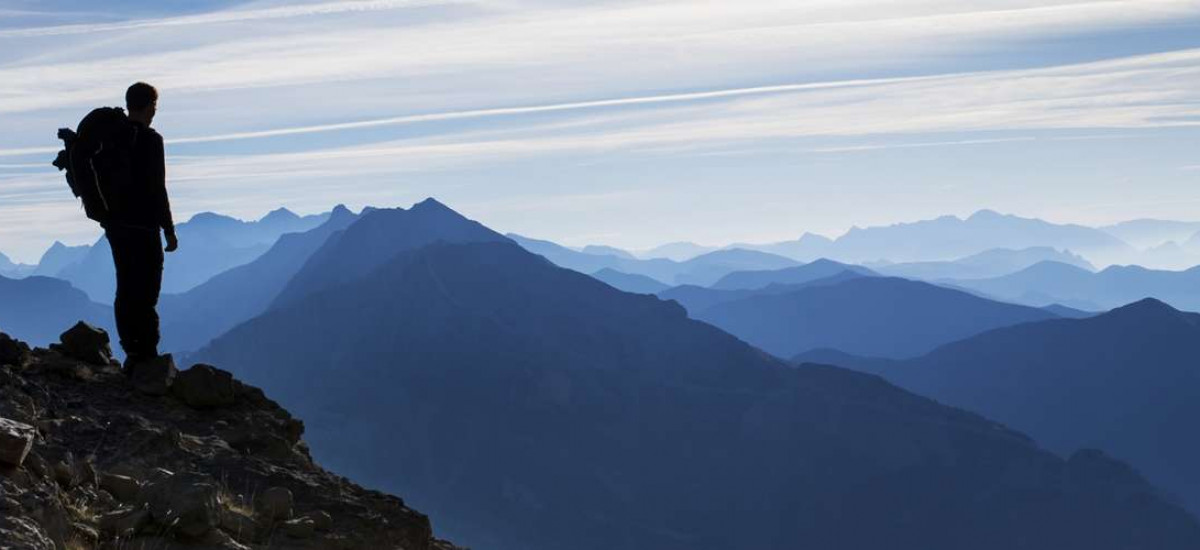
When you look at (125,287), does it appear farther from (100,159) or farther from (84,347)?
(100,159)

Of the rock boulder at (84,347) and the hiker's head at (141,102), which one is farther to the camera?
the rock boulder at (84,347)

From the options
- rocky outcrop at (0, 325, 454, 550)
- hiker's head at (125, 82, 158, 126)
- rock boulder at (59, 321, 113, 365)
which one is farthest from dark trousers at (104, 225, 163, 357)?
hiker's head at (125, 82, 158, 126)

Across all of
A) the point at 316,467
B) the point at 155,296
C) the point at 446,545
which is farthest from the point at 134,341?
the point at 446,545

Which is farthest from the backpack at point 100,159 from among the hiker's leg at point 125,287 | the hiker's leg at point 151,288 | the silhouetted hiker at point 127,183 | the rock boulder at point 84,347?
the rock boulder at point 84,347

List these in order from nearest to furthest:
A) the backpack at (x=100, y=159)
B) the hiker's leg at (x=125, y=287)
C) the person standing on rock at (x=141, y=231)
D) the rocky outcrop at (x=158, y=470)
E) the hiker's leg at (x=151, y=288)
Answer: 1. the rocky outcrop at (x=158, y=470)
2. the backpack at (x=100, y=159)
3. the person standing on rock at (x=141, y=231)
4. the hiker's leg at (x=125, y=287)
5. the hiker's leg at (x=151, y=288)

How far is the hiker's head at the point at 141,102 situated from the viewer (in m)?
13.4

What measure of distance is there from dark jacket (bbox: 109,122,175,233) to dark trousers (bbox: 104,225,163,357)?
143mm

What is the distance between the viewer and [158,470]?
10.2 metres

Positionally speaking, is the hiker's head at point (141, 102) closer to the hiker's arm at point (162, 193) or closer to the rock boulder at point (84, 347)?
the hiker's arm at point (162, 193)

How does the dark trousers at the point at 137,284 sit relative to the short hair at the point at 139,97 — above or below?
below

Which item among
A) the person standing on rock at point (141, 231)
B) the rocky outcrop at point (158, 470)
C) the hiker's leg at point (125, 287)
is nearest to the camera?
the rocky outcrop at point (158, 470)

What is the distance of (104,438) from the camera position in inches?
442

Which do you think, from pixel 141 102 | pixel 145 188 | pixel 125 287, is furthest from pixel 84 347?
pixel 141 102

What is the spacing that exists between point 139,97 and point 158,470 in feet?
16.3
